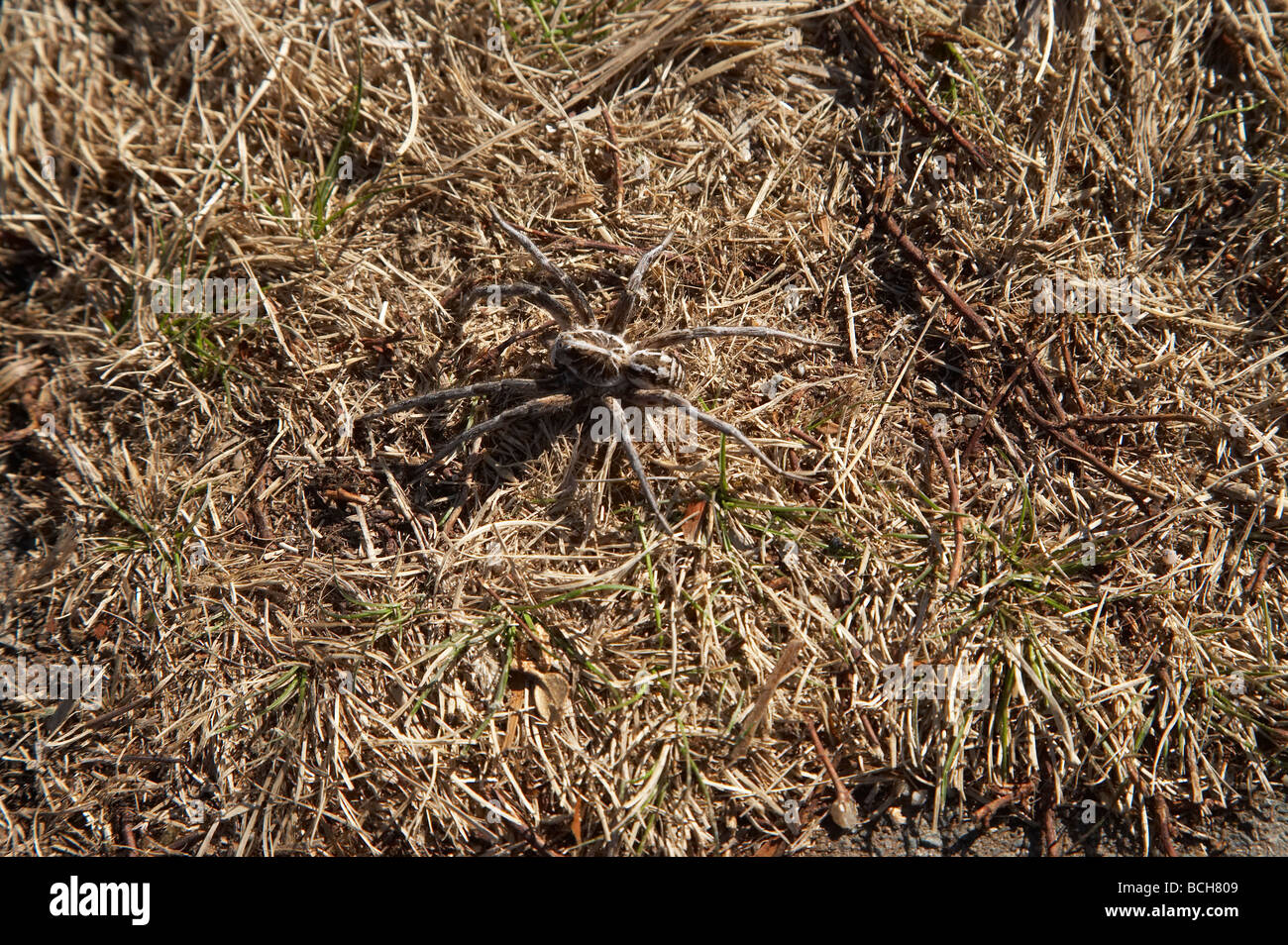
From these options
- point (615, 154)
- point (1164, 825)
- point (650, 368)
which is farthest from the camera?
point (615, 154)

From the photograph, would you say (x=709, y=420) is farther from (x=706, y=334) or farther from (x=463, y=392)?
(x=463, y=392)

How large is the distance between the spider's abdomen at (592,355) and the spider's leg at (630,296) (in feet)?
0.21

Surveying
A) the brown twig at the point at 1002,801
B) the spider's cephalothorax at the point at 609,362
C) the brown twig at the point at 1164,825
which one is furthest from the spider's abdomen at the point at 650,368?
the brown twig at the point at 1164,825

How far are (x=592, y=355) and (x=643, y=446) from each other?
39 cm

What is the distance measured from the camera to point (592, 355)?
2527 millimetres

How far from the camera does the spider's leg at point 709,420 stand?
2496 mm

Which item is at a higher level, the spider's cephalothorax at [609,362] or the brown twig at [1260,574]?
the spider's cephalothorax at [609,362]

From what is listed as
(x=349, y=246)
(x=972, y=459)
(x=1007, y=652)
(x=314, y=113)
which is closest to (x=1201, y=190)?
(x=972, y=459)

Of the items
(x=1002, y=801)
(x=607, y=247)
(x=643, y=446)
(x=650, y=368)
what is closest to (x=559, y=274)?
(x=607, y=247)

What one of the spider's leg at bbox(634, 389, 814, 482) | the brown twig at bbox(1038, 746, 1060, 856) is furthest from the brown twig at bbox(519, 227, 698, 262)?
the brown twig at bbox(1038, 746, 1060, 856)

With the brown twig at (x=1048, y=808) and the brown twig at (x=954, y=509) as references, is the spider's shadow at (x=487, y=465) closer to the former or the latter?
the brown twig at (x=954, y=509)

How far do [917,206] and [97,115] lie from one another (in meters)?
3.51

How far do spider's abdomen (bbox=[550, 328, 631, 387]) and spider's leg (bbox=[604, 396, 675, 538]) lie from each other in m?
0.10

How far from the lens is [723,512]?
2666mm
